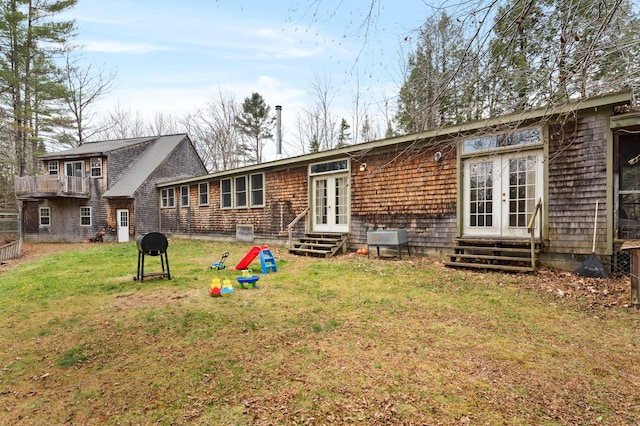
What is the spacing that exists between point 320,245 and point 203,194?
8911 millimetres

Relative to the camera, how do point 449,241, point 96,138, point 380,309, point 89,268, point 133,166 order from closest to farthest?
point 380,309 < point 449,241 < point 89,268 < point 133,166 < point 96,138

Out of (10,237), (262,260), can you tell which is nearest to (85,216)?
(10,237)

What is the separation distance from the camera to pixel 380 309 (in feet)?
15.7

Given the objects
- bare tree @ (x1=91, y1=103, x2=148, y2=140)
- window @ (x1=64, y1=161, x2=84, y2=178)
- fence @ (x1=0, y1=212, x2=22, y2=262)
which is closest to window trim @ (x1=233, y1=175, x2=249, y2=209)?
fence @ (x1=0, y1=212, x2=22, y2=262)

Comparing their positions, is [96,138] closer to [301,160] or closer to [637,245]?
[301,160]

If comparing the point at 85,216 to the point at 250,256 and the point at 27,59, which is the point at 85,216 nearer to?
the point at 27,59

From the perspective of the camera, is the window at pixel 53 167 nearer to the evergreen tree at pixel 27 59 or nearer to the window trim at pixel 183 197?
the evergreen tree at pixel 27 59

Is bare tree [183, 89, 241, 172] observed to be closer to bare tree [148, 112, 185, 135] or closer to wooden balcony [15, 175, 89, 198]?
bare tree [148, 112, 185, 135]

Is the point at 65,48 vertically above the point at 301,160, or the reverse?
the point at 65,48

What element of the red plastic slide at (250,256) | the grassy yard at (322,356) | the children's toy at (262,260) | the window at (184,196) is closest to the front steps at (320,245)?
the children's toy at (262,260)

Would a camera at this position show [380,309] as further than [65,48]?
No

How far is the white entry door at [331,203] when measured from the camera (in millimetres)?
10617

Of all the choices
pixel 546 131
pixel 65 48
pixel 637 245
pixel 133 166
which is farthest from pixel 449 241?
pixel 65 48

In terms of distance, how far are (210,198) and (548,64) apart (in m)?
14.9
